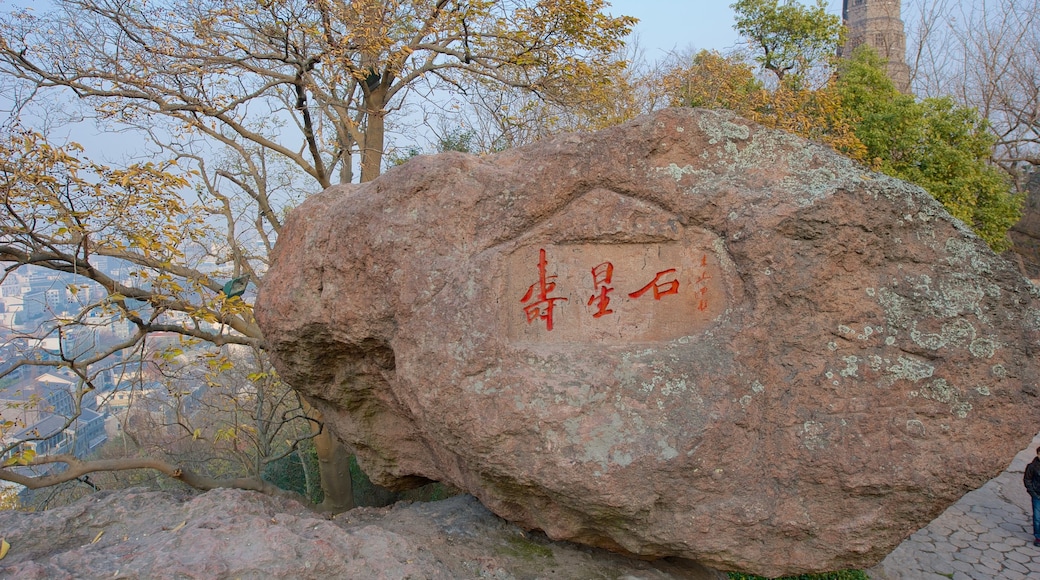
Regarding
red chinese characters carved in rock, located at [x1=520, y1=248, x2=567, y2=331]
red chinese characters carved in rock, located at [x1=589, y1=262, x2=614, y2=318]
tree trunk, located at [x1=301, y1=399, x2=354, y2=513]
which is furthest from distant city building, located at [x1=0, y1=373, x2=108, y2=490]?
red chinese characters carved in rock, located at [x1=589, y1=262, x2=614, y2=318]

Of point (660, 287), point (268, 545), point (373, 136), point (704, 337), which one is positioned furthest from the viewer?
point (373, 136)

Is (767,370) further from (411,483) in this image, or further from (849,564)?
(411,483)

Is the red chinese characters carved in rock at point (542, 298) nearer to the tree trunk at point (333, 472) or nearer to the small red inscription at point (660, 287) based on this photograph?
the small red inscription at point (660, 287)

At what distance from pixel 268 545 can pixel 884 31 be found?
22167 millimetres

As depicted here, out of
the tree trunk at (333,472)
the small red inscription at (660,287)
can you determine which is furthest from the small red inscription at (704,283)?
the tree trunk at (333,472)

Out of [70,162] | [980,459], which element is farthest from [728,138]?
[70,162]

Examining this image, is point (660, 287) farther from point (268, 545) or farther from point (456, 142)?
point (456, 142)

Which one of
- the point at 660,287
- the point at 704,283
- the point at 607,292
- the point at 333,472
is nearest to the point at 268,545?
the point at 607,292

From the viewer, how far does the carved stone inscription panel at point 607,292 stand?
3160mm

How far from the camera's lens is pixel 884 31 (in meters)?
18.8

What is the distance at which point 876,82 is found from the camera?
409 inches

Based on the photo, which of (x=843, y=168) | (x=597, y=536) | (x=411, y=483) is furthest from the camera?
(x=411, y=483)

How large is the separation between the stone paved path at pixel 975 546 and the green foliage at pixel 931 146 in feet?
14.6

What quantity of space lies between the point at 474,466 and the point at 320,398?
1433 mm
